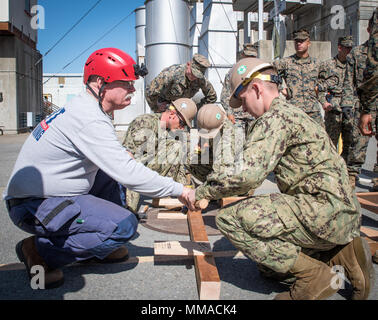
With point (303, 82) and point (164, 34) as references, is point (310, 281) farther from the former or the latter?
point (164, 34)

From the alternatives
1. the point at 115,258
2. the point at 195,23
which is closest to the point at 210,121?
the point at 115,258

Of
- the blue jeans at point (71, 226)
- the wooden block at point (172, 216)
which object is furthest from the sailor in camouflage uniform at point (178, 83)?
the blue jeans at point (71, 226)

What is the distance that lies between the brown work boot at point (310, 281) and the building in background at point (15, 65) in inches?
600

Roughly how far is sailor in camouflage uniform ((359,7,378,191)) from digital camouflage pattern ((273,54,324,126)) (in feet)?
6.21

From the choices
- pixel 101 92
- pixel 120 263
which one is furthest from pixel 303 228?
pixel 101 92

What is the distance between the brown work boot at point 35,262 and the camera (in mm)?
2088

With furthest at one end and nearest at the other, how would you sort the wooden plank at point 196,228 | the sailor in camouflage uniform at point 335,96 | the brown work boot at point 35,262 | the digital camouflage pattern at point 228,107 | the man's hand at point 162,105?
the digital camouflage pattern at point 228,107
the man's hand at point 162,105
the sailor in camouflage uniform at point 335,96
the wooden plank at point 196,228
the brown work boot at point 35,262

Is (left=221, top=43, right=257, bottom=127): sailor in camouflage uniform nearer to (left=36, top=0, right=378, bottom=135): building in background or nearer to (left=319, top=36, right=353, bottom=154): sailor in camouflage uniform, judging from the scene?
(left=319, top=36, right=353, bottom=154): sailor in camouflage uniform

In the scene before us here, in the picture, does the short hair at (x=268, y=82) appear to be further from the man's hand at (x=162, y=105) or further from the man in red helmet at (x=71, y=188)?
the man's hand at (x=162, y=105)

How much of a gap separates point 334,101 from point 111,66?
4065 millimetres

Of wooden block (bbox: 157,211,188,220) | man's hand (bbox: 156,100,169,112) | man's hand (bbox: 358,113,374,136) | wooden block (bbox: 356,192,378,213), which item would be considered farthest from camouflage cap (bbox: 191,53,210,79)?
wooden block (bbox: 356,192,378,213)

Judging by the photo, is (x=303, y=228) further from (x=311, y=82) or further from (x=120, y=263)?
(x=311, y=82)

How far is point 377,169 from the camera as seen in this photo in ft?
16.6

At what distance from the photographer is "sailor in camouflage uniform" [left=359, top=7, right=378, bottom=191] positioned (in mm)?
3035
